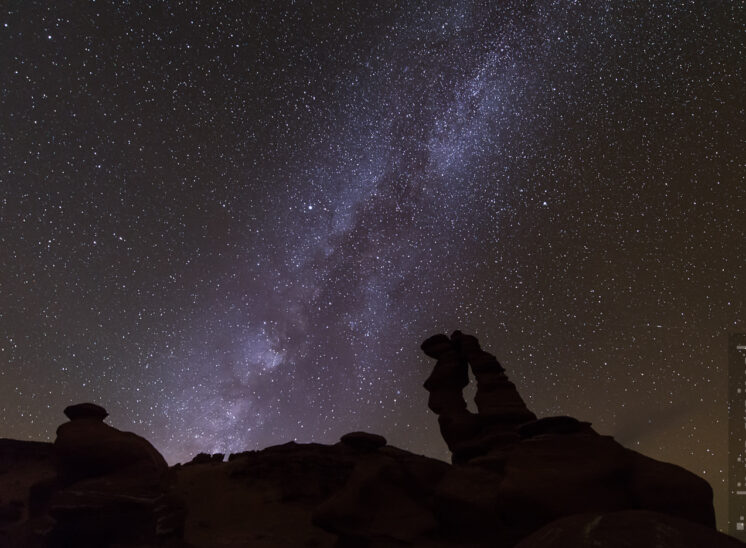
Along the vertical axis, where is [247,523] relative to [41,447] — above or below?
below

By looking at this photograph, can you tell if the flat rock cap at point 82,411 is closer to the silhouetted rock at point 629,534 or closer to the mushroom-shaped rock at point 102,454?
the mushroom-shaped rock at point 102,454

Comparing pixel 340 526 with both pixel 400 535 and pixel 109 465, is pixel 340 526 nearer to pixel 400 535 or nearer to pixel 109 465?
pixel 400 535

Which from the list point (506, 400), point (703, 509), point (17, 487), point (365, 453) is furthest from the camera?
point (506, 400)

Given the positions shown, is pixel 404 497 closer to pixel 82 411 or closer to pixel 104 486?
pixel 104 486

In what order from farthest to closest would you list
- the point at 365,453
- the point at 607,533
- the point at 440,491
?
the point at 365,453 → the point at 440,491 → the point at 607,533

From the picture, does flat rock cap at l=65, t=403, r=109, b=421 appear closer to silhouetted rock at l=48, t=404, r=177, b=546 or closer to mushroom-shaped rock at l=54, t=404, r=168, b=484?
silhouetted rock at l=48, t=404, r=177, b=546

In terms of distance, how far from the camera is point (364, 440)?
20250 millimetres

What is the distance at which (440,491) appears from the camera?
1410 centimetres

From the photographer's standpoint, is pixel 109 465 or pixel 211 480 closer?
pixel 109 465

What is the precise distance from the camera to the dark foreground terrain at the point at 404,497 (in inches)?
391

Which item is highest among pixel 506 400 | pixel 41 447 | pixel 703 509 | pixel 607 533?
pixel 506 400

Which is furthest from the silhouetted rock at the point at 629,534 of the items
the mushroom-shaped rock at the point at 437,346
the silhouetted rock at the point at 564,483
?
the mushroom-shaped rock at the point at 437,346

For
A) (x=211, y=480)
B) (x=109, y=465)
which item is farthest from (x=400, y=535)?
(x=211, y=480)

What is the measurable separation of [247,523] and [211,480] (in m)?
7.03
